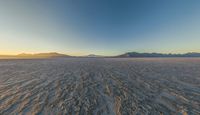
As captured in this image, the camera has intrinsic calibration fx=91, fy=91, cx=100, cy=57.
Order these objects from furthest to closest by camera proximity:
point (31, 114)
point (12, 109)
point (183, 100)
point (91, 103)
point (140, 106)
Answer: point (183, 100) < point (91, 103) < point (140, 106) < point (12, 109) < point (31, 114)

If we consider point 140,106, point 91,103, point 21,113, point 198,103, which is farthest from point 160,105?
point 21,113

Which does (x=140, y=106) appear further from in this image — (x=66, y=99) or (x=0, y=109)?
(x=0, y=109)

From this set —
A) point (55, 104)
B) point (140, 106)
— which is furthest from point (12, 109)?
point (140, 106)

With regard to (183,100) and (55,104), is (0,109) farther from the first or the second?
(183,100)

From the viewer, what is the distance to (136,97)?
21.4 ft

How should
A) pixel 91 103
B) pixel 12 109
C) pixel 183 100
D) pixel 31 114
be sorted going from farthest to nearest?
1. pixel 183 100
2. pixel 91 103
3. pixel 12 109
4. pixel 31 114

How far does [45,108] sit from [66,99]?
1.34 meters

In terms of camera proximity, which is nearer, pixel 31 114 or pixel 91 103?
pixel 31 114

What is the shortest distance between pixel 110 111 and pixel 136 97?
2586 millimetres

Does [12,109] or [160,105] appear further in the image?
[160,105]

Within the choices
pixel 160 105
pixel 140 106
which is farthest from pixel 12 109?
pixel 160 105

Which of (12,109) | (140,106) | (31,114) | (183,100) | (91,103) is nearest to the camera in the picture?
(31,114)

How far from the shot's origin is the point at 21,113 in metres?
Answer: 4.71

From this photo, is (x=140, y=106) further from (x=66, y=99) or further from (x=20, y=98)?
(x=20, y=98)
